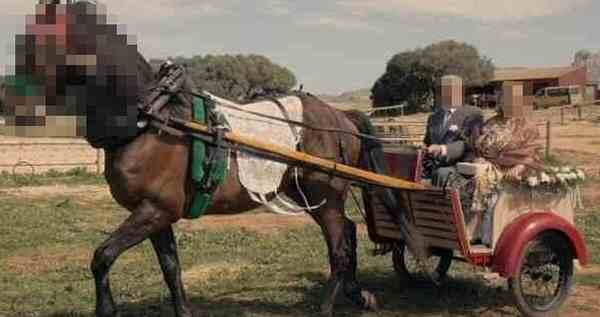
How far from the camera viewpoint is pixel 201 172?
5.21 meters

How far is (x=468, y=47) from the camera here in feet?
225

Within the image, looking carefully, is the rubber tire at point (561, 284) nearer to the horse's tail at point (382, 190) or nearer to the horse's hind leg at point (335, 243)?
the horse's tail at point (382, 190)

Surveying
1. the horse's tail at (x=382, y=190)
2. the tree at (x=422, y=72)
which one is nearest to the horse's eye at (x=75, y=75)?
the horse's tail at (x=382, y=190)

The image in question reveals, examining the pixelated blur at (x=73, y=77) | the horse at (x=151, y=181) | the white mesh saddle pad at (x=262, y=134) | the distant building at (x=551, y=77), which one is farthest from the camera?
the distant building at (x=551, y=77)

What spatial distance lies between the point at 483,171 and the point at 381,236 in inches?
51.6

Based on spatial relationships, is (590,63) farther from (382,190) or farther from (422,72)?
(382,190)

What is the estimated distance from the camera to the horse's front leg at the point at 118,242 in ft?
16.2

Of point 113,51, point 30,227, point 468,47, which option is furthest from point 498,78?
point 113,51

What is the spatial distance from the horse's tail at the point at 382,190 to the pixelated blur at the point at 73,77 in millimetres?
2246

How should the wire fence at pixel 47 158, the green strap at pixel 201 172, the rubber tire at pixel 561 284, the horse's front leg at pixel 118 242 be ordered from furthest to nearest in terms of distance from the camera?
the wire fence at pixel 47 158
the rubber tire at pixel 561 284
the green strap at pixel 201 172
the horse's front leg at pixel 118 242

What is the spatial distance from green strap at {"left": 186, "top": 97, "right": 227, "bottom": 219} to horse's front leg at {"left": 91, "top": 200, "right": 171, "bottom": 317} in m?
0.35

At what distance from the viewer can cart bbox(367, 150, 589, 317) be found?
19.2ft

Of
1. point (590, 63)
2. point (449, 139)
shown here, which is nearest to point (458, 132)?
point (449, 139)

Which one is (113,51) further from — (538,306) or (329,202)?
(538,306)
